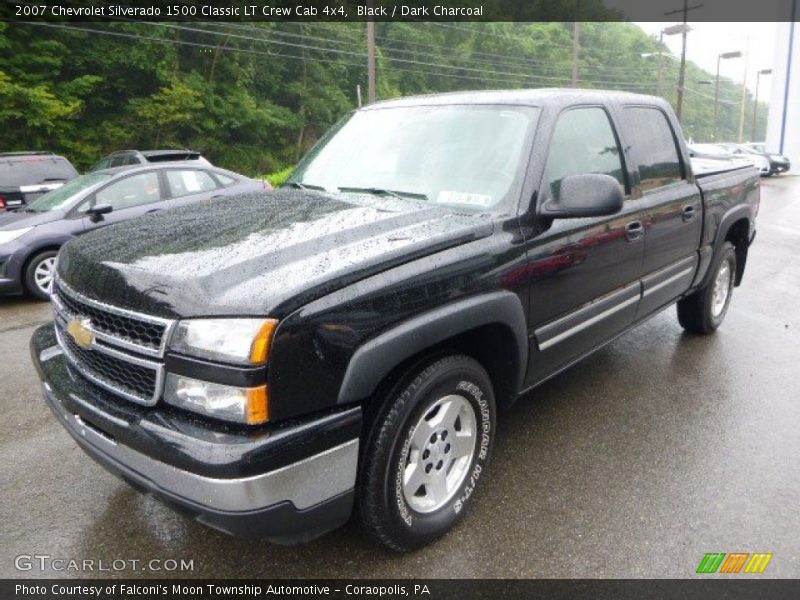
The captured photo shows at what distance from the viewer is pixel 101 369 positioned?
2328 millimetres

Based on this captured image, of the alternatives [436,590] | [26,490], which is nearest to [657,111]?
[436,590]

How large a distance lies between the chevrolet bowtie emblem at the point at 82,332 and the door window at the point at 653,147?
10.4 feet

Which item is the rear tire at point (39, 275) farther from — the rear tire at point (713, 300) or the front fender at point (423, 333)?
the rear tire at point (713, 300)

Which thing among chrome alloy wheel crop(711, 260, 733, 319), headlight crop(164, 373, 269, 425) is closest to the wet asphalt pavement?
chrome alloy wheel crop(711, 260, 733, 319)

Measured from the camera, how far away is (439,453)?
2.63m

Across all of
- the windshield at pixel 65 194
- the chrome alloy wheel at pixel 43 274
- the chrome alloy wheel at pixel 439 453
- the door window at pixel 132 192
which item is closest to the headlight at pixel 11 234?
the chrome alloy wheel at pixel 43 274

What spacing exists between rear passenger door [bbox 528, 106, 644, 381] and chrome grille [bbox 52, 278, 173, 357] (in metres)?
1.63

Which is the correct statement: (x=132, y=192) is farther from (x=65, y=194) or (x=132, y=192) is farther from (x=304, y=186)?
(x=304, y=186)

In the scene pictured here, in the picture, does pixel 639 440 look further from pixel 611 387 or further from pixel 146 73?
pixel 146 73

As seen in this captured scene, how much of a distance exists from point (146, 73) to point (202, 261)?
29.9 m

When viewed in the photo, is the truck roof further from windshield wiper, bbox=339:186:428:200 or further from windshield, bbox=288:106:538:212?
windshield wiper, bbox=339:186:428:200

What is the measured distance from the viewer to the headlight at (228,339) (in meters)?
1.92

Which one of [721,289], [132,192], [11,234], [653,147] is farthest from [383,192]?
[132,192]
